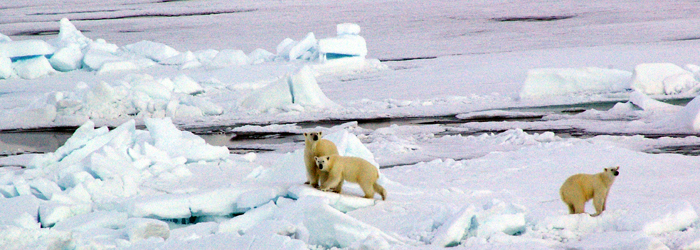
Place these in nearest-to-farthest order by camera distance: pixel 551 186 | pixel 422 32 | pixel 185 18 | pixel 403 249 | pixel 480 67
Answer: pixel 403 249
pixel 551 186
pixel 480 67
pixel 422 32
pixel 185 18

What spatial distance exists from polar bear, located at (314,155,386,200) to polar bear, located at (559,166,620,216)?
3.49 ft

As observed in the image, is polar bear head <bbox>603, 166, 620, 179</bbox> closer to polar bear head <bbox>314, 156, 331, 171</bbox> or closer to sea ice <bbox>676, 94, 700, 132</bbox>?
→ polar bear head <bbox>314, 156, 331, 171</bbox>

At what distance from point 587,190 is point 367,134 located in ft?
16.6

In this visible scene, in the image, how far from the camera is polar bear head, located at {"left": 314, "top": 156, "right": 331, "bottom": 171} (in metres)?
3.99

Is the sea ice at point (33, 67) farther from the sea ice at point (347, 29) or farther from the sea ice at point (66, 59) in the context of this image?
the sea ice at point (347, 29)

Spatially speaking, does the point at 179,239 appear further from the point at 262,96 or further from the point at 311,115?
the point at 262,96

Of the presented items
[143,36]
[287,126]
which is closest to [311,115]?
[287,126]

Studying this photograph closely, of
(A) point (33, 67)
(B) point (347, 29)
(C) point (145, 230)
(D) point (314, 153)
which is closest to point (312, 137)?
(D) point (314, 153)

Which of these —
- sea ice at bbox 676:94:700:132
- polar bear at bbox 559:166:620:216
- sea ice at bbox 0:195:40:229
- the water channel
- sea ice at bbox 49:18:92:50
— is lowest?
the water channel

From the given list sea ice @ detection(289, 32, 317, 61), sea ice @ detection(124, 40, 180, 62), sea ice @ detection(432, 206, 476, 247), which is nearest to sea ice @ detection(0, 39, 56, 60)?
sea ice @ detection(124, 40, 180, 62)

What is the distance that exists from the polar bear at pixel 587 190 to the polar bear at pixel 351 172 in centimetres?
106

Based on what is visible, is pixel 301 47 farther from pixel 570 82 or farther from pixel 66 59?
pixel 570 82

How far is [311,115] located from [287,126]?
2.81ft

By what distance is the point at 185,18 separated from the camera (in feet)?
108
